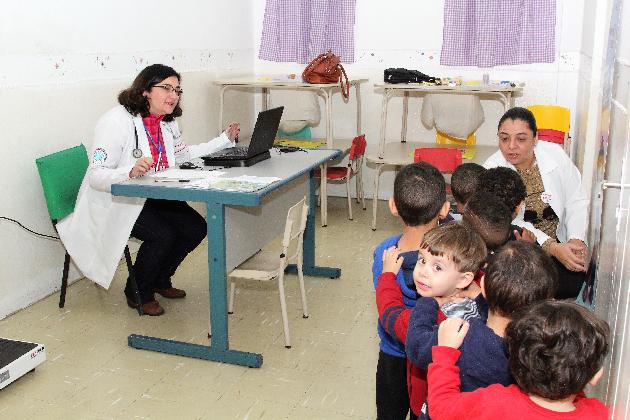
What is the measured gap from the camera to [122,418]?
2535mm

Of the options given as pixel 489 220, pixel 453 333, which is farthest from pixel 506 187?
pixel 453 333

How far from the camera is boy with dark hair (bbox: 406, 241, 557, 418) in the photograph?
1.34 m

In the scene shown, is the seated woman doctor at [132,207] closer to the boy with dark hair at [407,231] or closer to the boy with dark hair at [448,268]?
the boy with dark hair at [407,231]

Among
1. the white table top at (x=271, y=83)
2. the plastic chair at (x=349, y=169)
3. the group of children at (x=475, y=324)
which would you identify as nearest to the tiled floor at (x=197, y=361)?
the group of children at (x=475, y=324)

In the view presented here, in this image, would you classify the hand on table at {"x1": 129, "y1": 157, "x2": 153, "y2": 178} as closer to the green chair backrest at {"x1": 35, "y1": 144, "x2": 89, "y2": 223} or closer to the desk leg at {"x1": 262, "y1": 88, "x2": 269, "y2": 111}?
the green chair backrest at {"x1": 35, "y1": 144, "x2": 89, "y2": 223}

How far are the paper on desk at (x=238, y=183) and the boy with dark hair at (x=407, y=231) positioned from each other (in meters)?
1.00

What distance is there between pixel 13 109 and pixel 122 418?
5.67ft

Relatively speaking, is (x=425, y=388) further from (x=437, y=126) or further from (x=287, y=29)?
(x=287, y=29)

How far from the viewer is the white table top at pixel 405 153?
484 centimetres

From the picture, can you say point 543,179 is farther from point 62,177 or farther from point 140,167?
point 62,177

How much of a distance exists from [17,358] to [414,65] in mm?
4005

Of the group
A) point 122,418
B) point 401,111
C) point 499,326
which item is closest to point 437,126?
point 401,111

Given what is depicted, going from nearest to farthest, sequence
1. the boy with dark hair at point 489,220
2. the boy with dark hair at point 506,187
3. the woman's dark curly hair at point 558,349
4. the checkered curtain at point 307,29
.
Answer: the woman's dark curly hair at point 558,349 → the boy with dark hair at point 489,220 → the boy with dark hair at point 506,187 → the checkered curtain at point 307,29

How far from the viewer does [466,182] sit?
2.29 metres
